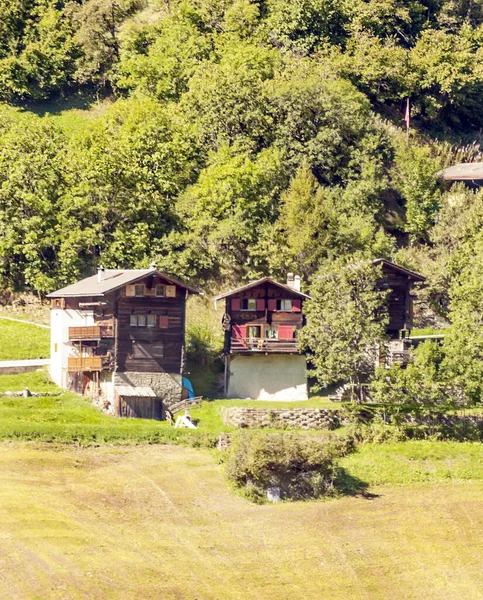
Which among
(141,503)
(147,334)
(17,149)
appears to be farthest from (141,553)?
(17,149)

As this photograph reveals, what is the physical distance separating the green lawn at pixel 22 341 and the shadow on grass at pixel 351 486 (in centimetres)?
2756

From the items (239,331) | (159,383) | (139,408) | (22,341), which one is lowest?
(139,408)

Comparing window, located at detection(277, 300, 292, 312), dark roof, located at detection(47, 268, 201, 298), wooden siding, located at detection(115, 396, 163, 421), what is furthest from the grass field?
window, located at detection(277, 300, 292, 312)

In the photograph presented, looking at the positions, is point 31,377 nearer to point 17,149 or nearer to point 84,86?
point 17,149

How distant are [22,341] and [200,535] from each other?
34.3 meters

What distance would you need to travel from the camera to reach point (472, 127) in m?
116

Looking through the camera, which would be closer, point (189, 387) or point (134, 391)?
point (134, 391)

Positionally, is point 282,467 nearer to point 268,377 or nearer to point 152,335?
point 268,377

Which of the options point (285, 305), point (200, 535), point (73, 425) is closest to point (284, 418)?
point (285, 305)

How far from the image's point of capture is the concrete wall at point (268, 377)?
75938 millimetres

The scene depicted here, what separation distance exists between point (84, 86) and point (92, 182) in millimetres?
36341

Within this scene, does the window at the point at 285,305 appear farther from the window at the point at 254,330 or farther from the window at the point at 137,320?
the window at the point at 137,320

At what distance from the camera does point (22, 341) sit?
82.9 meters

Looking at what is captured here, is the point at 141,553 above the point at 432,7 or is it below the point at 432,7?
below
